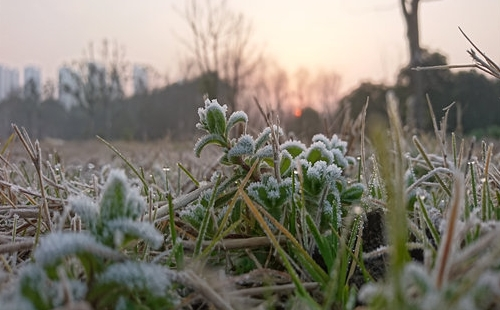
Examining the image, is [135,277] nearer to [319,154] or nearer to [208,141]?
[208,141]

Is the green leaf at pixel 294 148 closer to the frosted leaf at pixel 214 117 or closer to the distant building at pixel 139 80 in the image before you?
the frosted leaf at pixel 214 117

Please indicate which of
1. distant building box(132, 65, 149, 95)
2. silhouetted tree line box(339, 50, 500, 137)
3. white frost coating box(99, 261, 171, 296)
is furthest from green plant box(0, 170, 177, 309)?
distant building box(132, 65, 149, 95)

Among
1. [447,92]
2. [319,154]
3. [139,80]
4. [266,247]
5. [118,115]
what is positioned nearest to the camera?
[266,247]

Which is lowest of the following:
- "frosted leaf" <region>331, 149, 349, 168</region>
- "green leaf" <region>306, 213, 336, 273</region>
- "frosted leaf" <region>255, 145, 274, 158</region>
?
"green leaf" <region>306, 213, 336, 273</region>

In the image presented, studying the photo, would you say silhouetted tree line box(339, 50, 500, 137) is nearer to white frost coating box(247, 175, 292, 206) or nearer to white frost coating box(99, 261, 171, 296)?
white frost coating box(247, 175, 292, 206)

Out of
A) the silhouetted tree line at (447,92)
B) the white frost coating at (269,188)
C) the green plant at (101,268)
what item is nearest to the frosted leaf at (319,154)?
the white frost coating at (269,188)

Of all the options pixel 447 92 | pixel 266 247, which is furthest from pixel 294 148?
pixel 447 92
